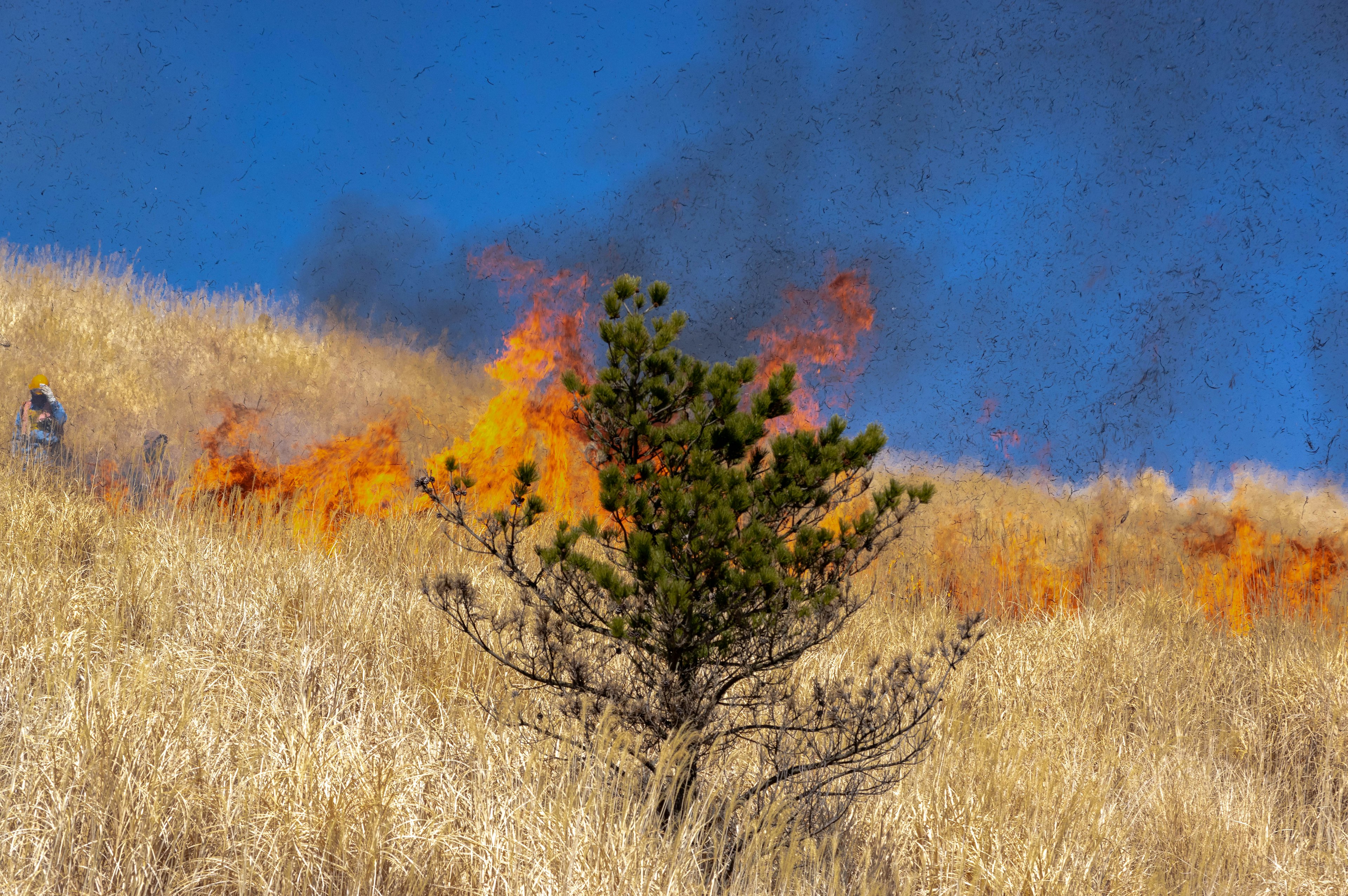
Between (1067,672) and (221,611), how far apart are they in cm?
537

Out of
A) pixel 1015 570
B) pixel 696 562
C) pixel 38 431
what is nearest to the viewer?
pixel 696 562

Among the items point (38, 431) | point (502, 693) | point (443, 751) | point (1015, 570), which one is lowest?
point (443, 751)

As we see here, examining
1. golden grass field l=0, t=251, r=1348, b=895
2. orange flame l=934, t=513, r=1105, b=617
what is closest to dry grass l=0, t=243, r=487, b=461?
golden grass field l=0, t=251, r=1348, b=895

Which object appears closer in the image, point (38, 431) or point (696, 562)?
point (696, 562)

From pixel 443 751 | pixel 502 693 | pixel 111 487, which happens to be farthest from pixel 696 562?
pixel 111 487

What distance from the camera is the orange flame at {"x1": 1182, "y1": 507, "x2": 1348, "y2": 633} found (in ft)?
21.6

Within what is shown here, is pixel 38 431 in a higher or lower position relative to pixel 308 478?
lower

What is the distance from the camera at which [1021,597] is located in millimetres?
7332

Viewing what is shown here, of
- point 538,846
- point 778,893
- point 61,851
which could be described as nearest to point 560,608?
point 538,846

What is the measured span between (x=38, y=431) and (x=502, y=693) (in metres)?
5.96

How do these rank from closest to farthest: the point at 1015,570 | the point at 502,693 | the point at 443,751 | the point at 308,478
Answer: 1. the point at 443,751
2. the point at 502,693
3. the point at 308,478
4. the point at 1015,570

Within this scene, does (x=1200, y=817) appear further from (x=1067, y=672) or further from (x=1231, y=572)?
(x=1231, y=572)

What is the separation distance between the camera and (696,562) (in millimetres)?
2646

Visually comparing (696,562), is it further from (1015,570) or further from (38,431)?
(38,431)
